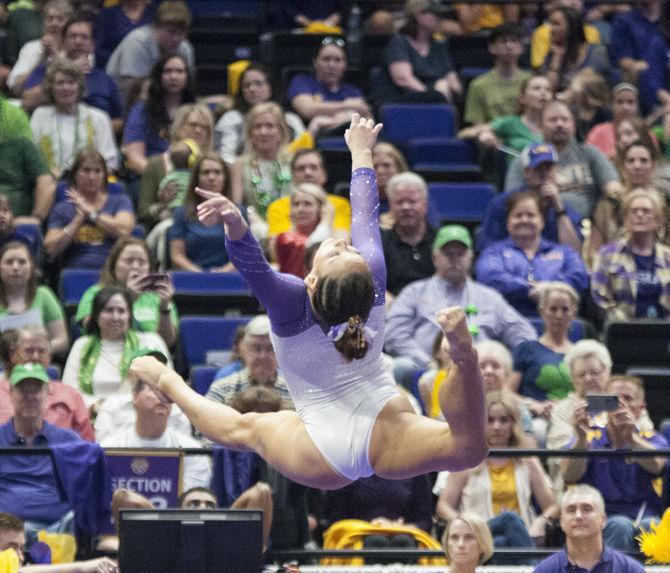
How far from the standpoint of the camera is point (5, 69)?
33.3 feet

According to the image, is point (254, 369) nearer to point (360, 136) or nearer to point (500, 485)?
point (500, 485)

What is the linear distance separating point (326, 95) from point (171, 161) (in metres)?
1.48

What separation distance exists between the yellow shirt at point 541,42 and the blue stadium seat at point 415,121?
101 centimetres

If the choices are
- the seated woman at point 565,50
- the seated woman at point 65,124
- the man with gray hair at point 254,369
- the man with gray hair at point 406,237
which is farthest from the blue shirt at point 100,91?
the man with gray hair at point 254,369

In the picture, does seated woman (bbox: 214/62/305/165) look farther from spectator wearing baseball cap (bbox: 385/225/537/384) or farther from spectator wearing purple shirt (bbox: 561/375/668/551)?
spectator wearing purple shirt (bbox: 561/375/668/551)

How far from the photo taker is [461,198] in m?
9.58

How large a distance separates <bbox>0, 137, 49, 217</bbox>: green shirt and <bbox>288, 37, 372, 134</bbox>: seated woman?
1.89 meters

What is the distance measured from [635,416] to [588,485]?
0.64 m

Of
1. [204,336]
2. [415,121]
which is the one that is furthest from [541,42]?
[204,336]

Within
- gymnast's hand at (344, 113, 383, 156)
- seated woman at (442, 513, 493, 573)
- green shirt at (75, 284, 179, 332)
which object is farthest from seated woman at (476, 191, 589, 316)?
gymnast's hand at (344, 113, 383, 156)

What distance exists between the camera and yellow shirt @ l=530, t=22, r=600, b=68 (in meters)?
10.9

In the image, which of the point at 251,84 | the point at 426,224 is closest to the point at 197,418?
the point at 426,224

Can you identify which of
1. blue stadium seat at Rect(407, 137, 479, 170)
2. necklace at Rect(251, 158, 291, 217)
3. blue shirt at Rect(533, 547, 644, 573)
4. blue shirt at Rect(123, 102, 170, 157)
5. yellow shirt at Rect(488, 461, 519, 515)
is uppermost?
blue shirt at Rect(123, 102, 170, 157)

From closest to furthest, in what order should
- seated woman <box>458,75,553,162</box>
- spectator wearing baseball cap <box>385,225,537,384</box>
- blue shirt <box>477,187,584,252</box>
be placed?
spectator wearing baseball cap <box>385,225,537,384</box> → blue shirt <box>477,187,584,252</box> → seated woman <box>458,75,553,162</box>
